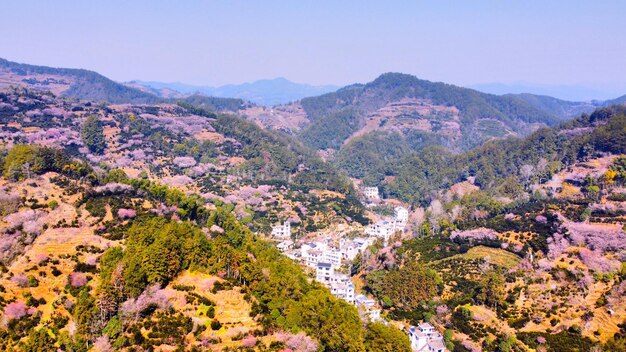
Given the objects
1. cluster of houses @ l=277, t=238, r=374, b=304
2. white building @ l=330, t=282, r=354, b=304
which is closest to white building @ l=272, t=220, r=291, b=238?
cluster of houses @ l=277, t=238, r=374, b=304

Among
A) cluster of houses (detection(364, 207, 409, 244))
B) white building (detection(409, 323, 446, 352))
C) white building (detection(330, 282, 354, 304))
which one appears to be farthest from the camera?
cluster of houses (detection(364, 207, 409, 244))

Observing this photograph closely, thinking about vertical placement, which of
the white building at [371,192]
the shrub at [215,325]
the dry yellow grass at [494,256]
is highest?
the shrub at [215,325]

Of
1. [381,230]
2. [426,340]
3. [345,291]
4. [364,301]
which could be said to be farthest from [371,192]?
[426,340]

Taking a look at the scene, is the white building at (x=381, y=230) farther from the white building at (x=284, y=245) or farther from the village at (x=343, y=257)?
the white building at (x=284, y=245)

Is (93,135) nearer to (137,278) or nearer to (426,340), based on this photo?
(137,278)

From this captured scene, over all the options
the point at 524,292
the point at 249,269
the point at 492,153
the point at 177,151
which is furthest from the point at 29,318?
the point at 492,153

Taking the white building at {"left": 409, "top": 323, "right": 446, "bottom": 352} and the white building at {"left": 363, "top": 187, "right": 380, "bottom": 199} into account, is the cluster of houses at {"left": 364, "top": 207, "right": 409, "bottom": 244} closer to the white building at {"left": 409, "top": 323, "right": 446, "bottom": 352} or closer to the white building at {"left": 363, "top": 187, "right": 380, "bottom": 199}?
the white building at {"left": 409, "top": 323, "right": 446, "bottom": 352}

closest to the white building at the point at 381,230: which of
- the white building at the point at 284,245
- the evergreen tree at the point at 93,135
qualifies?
the white building at the point at 284,245
